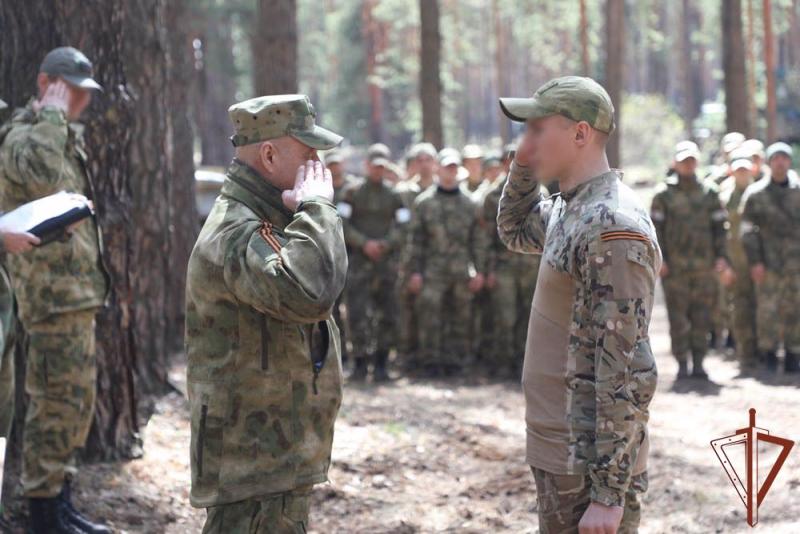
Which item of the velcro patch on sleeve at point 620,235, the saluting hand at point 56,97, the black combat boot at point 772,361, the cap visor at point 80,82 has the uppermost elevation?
the cap visor at point 80,82

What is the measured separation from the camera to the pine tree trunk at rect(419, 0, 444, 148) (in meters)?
17.0

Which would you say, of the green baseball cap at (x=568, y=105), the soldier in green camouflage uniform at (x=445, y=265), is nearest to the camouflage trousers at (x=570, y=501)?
the green baseball cap at (x=568, y=105)

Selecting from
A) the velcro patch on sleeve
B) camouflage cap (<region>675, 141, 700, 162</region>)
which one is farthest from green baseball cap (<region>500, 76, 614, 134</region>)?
camouflage cap (<region>675, 141, 700, 162</region>)

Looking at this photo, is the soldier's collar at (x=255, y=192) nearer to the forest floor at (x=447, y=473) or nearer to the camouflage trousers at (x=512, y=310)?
the forest floor at (x=447, y=473)

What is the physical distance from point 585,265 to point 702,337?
8110 millimetres

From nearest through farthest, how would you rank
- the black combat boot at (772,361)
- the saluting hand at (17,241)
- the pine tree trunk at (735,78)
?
the saluting hand at (17,241) → the black combat boot at (772,361) → the pine tree trunk at (735,78)

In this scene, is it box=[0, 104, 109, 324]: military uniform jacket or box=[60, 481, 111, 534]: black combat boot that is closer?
box=[0, 104, 109, 324]: military uniform jacket

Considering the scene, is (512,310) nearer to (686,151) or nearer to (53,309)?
(686,151)

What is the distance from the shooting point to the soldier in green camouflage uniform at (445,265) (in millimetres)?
11414

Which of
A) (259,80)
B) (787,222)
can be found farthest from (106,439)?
(787,222)

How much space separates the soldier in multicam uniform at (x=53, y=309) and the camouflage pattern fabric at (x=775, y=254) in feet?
25.2

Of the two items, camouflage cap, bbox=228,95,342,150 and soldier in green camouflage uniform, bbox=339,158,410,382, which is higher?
camouflage cap, bbox=228,95,342,150

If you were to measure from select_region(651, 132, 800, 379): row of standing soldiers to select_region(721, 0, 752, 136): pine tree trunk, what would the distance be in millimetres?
6885

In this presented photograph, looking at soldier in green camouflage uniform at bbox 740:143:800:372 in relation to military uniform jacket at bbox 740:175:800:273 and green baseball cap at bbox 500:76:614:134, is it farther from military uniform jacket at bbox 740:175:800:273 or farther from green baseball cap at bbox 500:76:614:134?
green baseball cap at bbox 500:76:614:134
